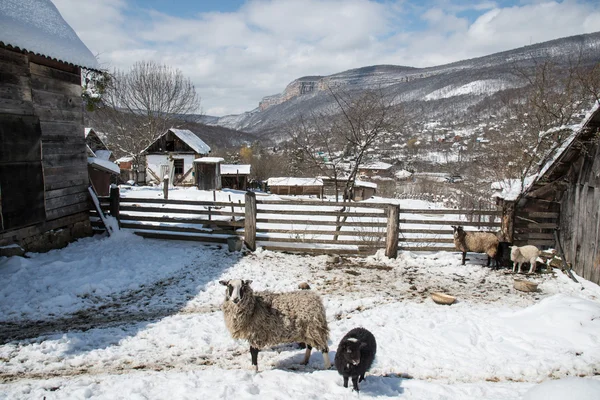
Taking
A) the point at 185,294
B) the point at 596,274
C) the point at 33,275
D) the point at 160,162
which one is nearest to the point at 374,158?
the point at 596,274

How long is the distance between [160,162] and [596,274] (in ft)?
124

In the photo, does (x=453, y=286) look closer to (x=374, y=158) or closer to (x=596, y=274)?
(x=596, y=274)

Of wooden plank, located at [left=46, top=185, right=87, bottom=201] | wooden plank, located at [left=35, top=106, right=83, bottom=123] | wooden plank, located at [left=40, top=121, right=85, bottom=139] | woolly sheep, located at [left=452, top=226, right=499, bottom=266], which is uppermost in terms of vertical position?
wooden plank, located at [left=35, top=106, right=83, bottom=123]

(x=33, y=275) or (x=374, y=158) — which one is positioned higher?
(x=374, y=158)

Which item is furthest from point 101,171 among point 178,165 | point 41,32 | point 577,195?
point 577,195

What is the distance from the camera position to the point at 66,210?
978 cm

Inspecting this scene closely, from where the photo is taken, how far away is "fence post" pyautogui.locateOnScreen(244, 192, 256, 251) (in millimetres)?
10137

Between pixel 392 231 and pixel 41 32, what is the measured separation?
10364 millimetres

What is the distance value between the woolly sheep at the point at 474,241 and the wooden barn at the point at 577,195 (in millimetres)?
1501

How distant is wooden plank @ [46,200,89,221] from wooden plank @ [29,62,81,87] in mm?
3491

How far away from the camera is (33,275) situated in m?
7.52

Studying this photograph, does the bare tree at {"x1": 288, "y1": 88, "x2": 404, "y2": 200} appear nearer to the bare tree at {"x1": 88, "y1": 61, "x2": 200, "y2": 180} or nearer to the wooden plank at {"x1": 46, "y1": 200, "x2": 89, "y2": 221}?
the wooden plank at {"x1": 46, "y1": 200, "x2": 89, "y2": 221}

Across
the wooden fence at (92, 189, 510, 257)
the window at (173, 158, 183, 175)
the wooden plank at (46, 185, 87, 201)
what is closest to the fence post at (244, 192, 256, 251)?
the wooden fence at (92, 189, 510, 257)

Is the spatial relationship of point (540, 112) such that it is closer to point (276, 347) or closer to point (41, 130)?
point (276, 347)
